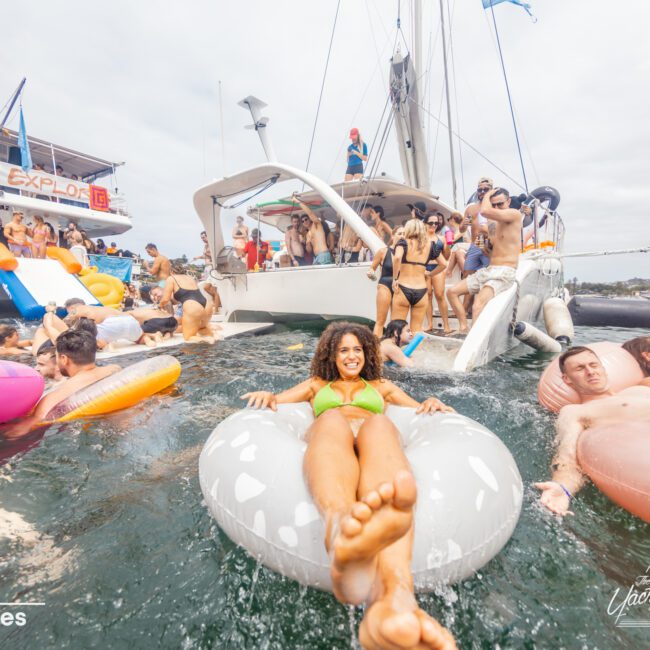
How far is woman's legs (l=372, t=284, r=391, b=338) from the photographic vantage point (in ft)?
18.1

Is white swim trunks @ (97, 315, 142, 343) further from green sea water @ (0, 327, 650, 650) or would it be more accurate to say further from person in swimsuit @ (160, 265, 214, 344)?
green sea water @ (0, 327, 650, 650)

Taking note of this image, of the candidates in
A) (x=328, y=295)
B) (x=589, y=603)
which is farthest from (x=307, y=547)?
(x=328, y=295)

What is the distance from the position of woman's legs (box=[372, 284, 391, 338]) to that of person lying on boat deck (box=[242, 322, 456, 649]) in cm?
307

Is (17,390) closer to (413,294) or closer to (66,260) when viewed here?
(413,294)

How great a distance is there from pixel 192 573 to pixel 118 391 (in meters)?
2.18

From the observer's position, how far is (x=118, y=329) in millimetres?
6270

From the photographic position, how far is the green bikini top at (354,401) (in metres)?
2.19

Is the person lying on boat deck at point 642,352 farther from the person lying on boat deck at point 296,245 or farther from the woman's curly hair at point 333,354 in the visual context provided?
the person lying on boat deck at point 296,245

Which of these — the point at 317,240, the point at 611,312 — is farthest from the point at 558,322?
the point at 317,240

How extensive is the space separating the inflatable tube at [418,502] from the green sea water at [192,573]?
0.47 ft

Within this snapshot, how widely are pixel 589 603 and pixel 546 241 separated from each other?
6916 mm

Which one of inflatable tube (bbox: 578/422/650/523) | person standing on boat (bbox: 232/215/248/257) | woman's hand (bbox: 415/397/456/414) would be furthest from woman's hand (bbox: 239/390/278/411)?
person standing on boat (bbox: 232/215/248/257)

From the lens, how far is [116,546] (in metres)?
1.69

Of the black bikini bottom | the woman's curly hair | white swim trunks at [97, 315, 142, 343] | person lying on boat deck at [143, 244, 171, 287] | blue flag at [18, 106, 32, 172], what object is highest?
blue flag at [18, 106, 32, 172]
